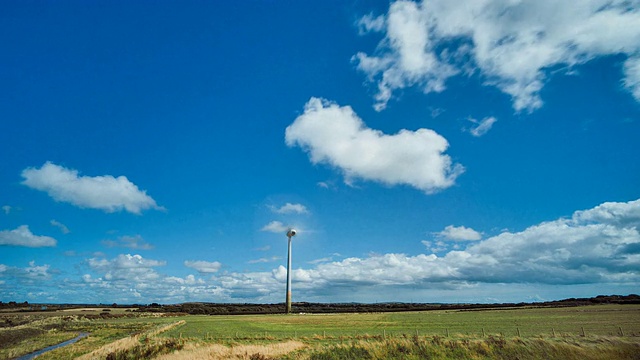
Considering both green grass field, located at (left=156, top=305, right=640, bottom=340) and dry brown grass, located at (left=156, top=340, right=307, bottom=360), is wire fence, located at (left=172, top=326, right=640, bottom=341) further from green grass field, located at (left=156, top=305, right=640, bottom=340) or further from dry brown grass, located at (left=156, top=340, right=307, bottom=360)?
dry brown grass, located at (left=156, top=340, right=307, bottom=360)

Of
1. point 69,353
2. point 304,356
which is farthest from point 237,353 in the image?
point 69,353

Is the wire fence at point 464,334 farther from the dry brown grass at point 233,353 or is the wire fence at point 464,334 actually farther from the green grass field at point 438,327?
the dry brown grass at point 233,353

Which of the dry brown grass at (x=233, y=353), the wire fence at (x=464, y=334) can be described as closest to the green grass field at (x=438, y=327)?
the wire fence at (x=464, y=334)

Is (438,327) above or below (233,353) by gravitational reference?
above

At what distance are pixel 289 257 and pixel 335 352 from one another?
4952 inches

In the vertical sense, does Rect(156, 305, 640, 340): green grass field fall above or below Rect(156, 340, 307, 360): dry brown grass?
above

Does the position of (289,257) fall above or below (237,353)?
above

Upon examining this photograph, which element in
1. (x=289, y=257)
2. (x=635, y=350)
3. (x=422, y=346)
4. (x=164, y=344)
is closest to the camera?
(x=635, y=350)

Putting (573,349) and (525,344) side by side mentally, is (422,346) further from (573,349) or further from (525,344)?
(573,349)

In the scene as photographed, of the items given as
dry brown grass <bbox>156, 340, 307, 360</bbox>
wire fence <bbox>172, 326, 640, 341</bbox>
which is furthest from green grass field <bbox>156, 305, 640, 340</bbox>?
dry brown grass <bbox>156, 340, 307, 360</bbox>

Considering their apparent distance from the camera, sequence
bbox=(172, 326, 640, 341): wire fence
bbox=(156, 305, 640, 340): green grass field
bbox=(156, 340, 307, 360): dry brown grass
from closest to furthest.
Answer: bbox=(156, 340, 307, 360): dry brown grass → bbox=(172, 326, 640, 341): wire fence → bbox=(156, 305, 640, 340): green grass field

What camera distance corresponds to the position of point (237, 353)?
3934 centimetres

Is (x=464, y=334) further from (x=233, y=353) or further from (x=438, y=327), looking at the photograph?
(x=233, y=353)

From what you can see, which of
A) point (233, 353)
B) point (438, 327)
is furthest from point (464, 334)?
point (233, 353)
